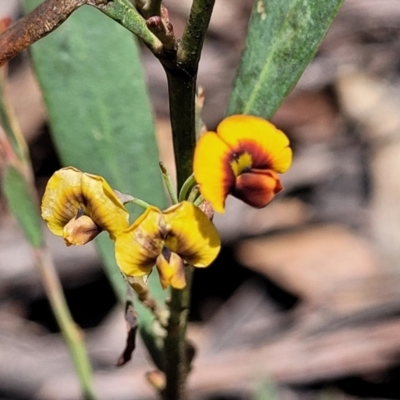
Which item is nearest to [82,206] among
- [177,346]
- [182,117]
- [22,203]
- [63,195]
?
[63,195]

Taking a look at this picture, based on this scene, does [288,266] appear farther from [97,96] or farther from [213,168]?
[213,168]

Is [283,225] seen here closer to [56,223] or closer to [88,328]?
[88,328]

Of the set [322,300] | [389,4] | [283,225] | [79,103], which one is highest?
[389,4]

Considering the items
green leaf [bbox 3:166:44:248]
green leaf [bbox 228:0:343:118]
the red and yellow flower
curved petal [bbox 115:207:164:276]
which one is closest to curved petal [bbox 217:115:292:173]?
the red and yellow flower

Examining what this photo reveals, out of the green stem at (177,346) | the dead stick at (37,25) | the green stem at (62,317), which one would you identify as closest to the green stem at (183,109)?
the green stem at (177,346)

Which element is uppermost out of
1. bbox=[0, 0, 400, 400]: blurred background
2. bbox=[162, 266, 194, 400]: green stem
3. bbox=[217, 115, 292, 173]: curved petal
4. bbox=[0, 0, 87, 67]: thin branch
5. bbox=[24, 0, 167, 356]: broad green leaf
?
bbox=[0, 0, 400, 400]: blurred background

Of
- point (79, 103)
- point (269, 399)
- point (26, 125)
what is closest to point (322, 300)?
point (269, 399)

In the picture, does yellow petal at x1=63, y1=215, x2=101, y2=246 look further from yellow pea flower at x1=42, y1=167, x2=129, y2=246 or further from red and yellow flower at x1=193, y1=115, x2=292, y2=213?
red and yellow flower at x1=193, y1=115, x2=292, y2=213
